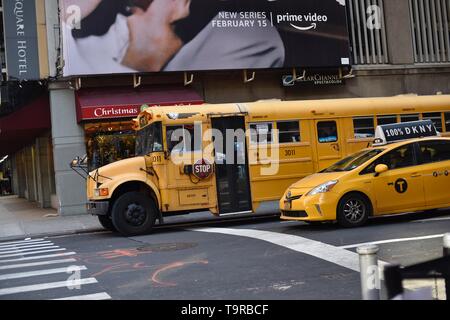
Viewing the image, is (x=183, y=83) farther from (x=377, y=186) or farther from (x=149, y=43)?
(x=377, y=186)

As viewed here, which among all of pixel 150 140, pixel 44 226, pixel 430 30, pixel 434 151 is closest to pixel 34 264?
pixel 150 140

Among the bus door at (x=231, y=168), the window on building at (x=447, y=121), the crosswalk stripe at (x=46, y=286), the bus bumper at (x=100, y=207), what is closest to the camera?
the crosswalk stripe at (x=46, y=286)

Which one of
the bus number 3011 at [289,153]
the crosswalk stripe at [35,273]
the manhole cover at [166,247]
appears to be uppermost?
the bus number 3011 at [289,153]

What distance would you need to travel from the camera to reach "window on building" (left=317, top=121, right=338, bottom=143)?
13.1 m

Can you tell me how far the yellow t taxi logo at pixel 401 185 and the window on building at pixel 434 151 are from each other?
2.31 feet

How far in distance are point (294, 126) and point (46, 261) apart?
21.1ft

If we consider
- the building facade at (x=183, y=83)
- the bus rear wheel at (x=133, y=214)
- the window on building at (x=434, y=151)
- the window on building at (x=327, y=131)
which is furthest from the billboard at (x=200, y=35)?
the window on building at (x=434, y=151)

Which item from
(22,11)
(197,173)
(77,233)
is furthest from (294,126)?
(22,11)

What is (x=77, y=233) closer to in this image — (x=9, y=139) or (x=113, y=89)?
(x=113, y=89)

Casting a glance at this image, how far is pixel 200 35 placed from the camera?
1880 centimetres

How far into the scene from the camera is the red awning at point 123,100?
17.5 meters

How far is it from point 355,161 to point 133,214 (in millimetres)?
4768

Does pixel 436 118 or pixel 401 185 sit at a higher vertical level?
pixel 436 118

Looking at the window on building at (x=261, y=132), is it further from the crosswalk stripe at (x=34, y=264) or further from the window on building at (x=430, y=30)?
the window on building at (x=430, y=30)
